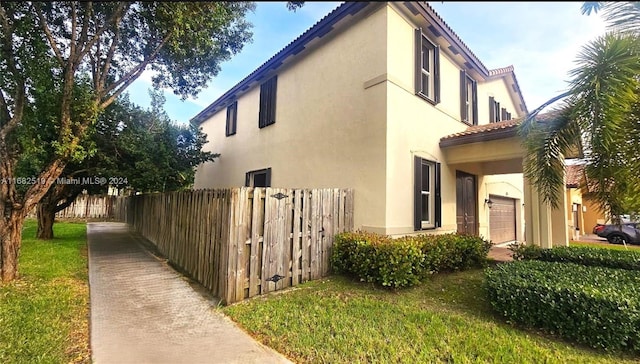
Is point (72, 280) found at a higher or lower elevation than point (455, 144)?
lower

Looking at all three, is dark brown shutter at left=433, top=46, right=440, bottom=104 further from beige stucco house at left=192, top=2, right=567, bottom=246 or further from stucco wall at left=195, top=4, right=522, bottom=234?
stucco wall at left=195, top=4, right=522, bottom=234

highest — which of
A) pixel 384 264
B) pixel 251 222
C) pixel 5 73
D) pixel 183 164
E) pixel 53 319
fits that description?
pixel 5 73

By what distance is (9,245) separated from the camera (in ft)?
18.6

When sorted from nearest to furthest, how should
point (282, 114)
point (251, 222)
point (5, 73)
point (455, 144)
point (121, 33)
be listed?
point (251, 222)
point (5, 73)
point (121, 33)
point (455, 144)
point (282, 114)

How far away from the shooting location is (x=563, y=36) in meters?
2.46

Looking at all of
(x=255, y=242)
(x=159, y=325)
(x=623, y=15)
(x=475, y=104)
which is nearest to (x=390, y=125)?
(x=623, y=15)

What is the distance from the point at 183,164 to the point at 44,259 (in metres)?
5.00

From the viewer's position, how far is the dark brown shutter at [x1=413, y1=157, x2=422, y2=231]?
23.2 ft

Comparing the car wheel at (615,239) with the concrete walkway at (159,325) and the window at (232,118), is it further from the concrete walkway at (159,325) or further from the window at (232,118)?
the concrete walkway at (159,325)

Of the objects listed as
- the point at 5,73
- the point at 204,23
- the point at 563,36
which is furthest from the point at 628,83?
the point at 5,73

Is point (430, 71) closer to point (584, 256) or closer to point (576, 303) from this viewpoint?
point (584, 256)

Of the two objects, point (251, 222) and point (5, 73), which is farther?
point (5, 73)

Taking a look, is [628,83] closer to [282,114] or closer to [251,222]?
[251,222]

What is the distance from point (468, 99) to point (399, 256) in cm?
741
